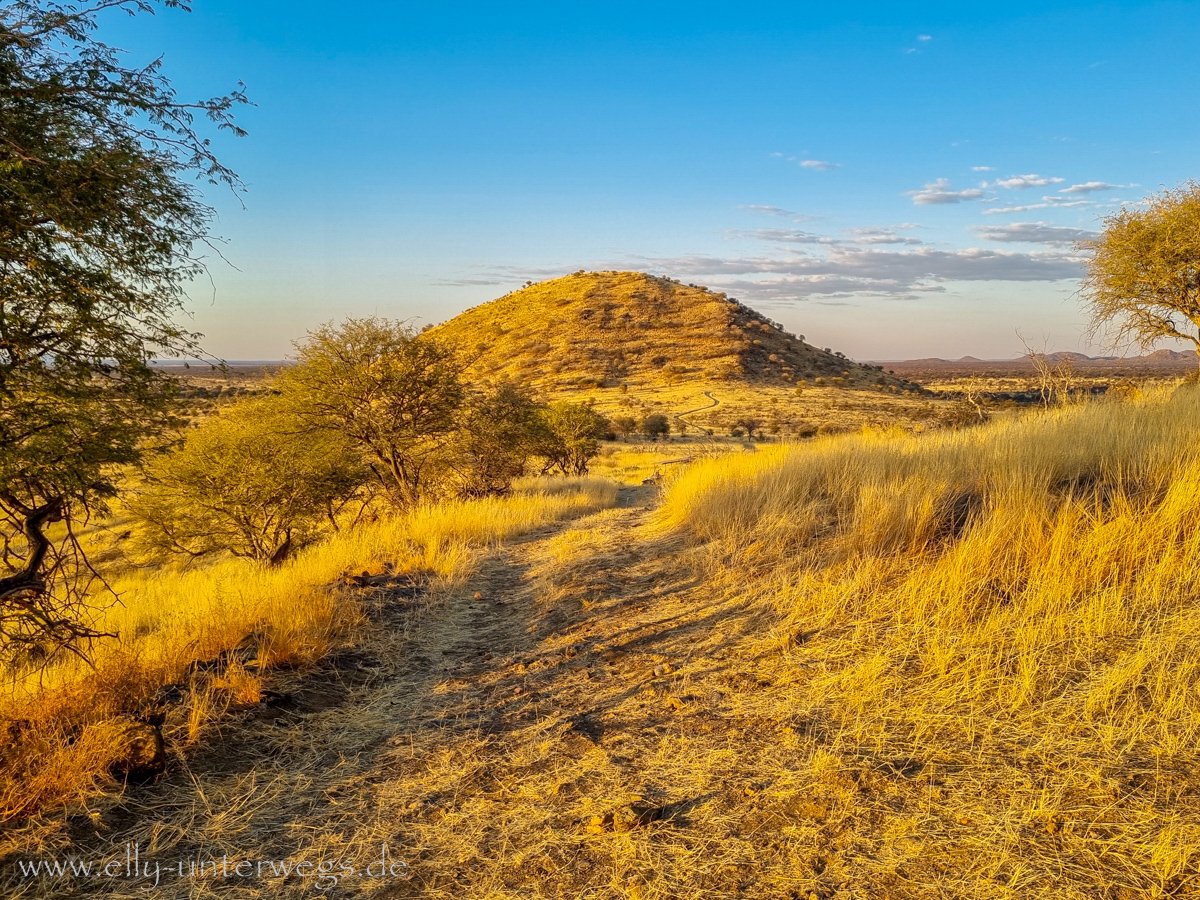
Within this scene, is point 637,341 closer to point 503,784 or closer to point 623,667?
point 623,667

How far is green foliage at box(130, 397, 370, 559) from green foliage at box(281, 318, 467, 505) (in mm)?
477

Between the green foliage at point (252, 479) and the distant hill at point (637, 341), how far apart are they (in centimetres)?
3983

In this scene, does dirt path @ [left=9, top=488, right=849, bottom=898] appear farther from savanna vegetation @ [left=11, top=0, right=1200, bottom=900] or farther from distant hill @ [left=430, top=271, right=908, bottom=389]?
distant hill @ [left=430, top=271, right=908, bottom=389]

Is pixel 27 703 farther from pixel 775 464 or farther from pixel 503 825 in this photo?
pixel 775 464

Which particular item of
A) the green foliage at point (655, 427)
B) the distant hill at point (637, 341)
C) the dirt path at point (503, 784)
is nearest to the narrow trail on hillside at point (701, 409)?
the green foliage at point (655, 427)

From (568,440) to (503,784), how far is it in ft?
71.0

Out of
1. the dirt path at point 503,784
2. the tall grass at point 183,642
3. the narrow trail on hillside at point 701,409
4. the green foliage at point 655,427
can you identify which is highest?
the narrow trail on hillside at point 701,409

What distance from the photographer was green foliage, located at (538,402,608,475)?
2447 cm

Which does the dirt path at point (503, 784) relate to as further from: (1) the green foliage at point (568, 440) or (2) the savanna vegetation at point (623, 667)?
(1) the green foliage at point (568, 440)

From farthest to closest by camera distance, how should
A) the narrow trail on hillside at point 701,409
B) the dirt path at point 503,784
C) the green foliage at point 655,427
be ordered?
the narrow trail on hillside at point 701,409 < the green foliage at point 655,427 < the dirt path at point 503,784

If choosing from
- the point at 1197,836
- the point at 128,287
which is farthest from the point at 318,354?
the point at 1197,836

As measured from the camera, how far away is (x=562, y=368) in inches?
2539

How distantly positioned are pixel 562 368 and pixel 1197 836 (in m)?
63.1

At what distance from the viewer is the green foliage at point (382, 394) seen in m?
13.9
